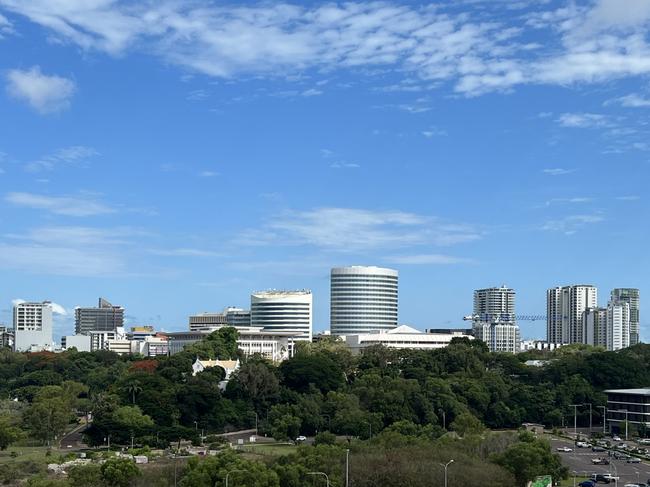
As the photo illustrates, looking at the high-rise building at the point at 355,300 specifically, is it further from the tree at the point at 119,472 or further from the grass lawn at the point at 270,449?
the tree at the point at 119,472

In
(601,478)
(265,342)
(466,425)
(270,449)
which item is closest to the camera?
(601,478)

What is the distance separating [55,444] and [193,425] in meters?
13.7

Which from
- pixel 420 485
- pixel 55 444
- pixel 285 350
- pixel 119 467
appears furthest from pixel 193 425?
pixel 285 350

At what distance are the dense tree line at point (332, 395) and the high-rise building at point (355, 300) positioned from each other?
57.9 metres

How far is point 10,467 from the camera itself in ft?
224

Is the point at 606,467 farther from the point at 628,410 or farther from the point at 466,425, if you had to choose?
the point at 628,410

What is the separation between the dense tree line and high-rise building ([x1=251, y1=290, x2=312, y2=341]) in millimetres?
51049

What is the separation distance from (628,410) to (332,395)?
33688mm

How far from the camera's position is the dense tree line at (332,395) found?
293 ft

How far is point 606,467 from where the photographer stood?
7906cm

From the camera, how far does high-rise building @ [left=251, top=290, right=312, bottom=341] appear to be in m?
190

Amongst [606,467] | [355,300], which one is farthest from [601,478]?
[355,300]

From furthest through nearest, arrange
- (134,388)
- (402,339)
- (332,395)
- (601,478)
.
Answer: (402,339) < (332,395) < (134,388) < (601,478)

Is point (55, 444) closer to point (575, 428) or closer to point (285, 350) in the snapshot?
point (575, 428)
